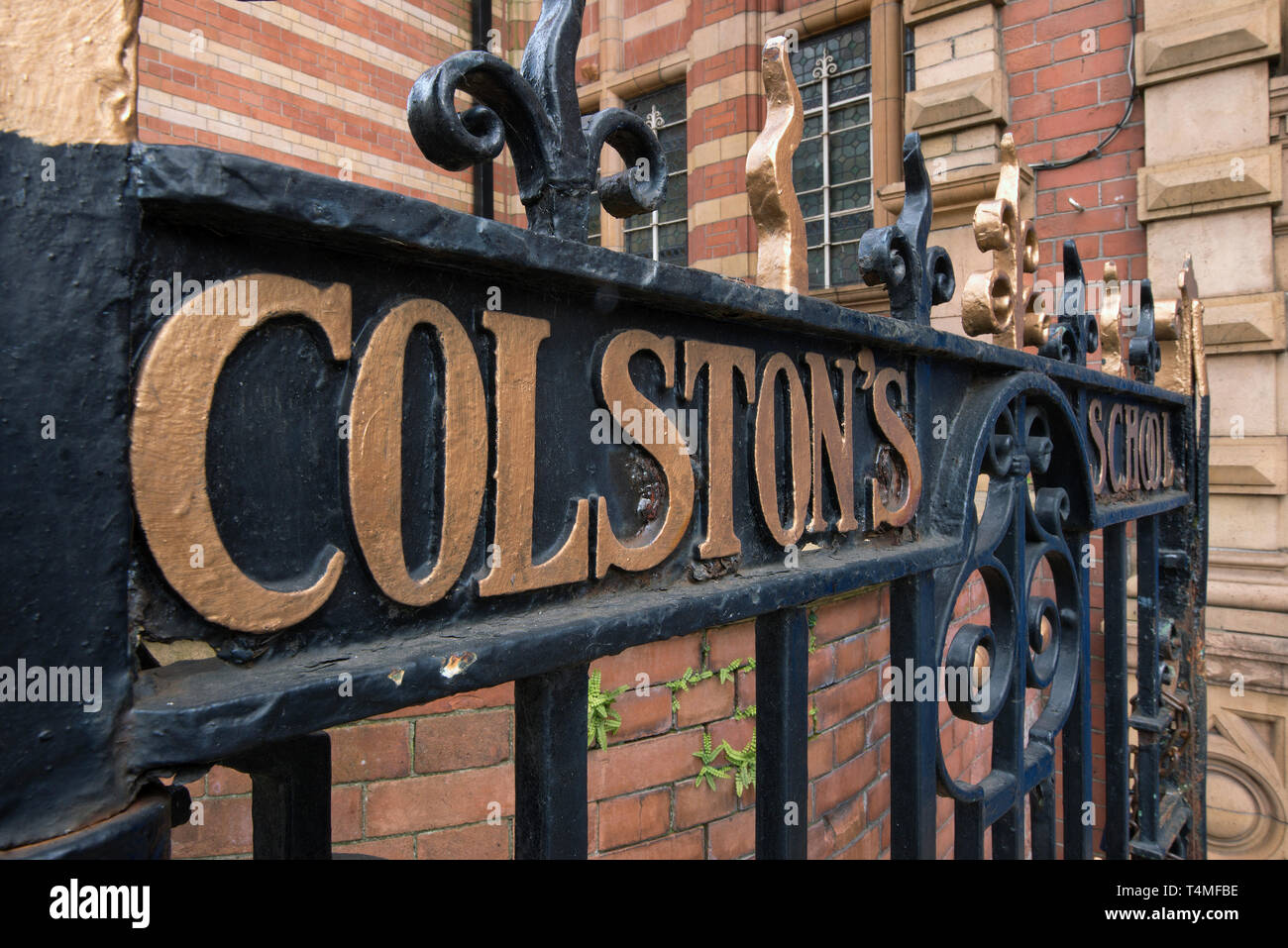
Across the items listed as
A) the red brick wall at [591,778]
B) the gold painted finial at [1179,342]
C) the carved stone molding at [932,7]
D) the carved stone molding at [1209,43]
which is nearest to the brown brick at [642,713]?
the red brick wall at [591,778]

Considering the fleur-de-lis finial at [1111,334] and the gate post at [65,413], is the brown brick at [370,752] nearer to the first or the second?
the gate post at [65,413]

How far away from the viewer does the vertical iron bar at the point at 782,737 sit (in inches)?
29.7

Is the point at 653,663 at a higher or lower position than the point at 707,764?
higher

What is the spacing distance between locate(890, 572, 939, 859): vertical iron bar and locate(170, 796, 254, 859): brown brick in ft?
3.56

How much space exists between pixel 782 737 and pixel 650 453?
1.13 feet

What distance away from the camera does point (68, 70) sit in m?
0.34

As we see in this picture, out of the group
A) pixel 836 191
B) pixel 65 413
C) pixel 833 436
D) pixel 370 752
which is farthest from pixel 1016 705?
pixel 836 191

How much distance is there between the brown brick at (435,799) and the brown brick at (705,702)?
1.14 feet

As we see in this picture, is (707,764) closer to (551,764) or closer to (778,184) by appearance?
(551,764)

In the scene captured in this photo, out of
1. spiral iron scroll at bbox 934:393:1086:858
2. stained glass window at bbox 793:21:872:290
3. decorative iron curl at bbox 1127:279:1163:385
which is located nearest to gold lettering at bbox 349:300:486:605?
spiral iron scroll at bbox 934:393:1086:858

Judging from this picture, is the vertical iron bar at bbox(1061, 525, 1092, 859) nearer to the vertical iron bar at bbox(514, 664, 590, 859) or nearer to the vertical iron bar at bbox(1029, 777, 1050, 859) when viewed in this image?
the vertical iron bar at bbox(1029, 777, 1050, 859)

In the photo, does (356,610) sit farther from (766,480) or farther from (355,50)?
(355,50)

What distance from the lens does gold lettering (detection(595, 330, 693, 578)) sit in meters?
0.57

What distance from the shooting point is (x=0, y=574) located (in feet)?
1.08
